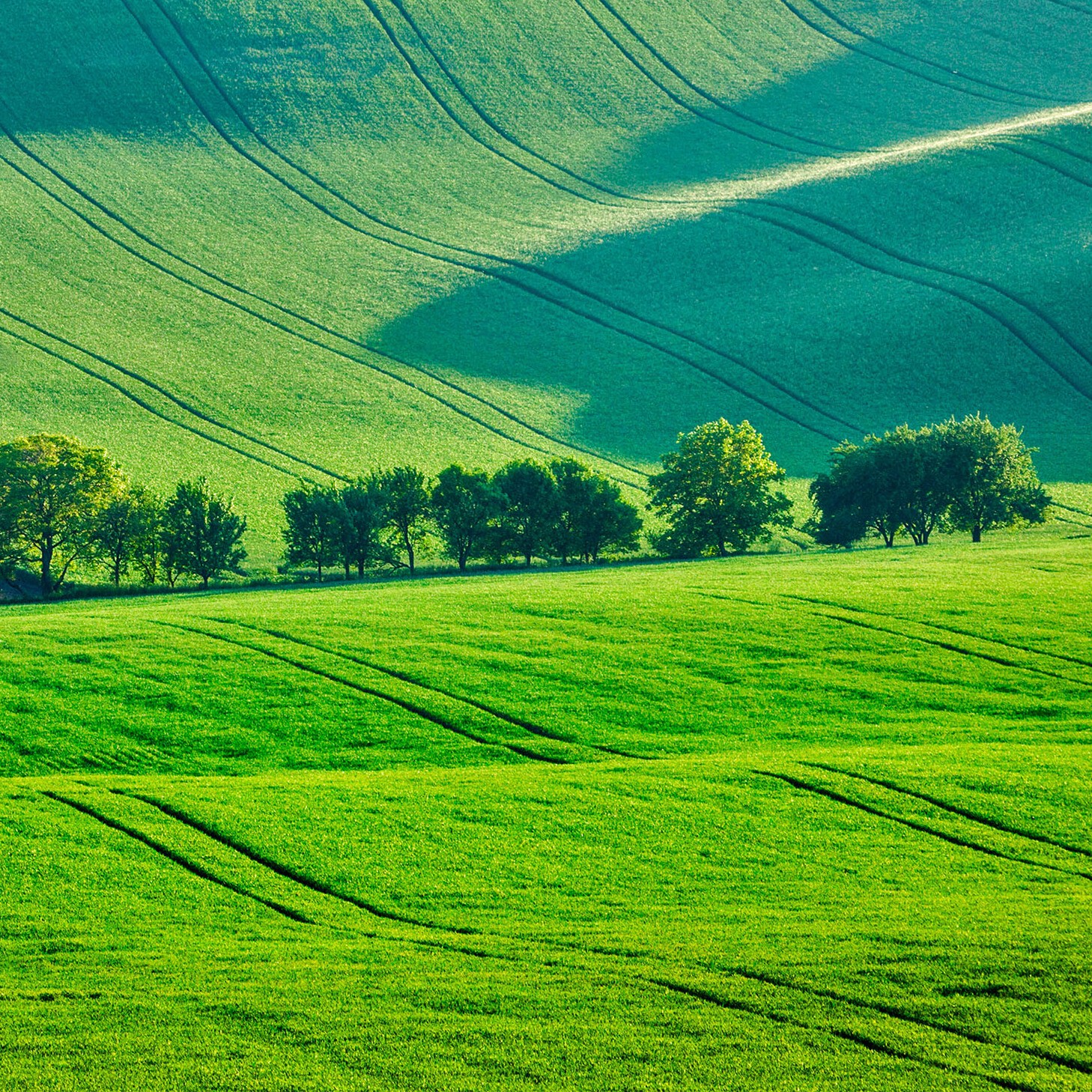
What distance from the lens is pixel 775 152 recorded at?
422 ft

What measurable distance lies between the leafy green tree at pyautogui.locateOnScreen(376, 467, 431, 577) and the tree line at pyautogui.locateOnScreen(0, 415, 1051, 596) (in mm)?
87

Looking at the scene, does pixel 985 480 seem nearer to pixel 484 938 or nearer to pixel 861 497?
pixel 861 497

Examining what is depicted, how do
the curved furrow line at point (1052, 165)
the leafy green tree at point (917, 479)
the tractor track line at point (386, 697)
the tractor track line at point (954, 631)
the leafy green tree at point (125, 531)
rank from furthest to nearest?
1. the curved furrow line at point (1052, 165)
2. the leafy green tree at point (917, 479)
3. the leafy green tree at point (125, 531)
4. the tractor track line at point (954, 631)
5. the tractor track line at point (386, 697)

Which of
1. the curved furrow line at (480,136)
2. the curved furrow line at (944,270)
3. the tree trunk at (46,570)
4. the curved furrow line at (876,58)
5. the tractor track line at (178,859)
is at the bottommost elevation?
the tractor track line at (178,859)

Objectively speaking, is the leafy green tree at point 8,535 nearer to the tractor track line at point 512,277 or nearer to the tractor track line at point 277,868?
the tractor track line at point 277,868

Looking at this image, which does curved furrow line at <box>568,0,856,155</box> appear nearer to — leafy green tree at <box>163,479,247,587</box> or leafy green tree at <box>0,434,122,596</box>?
leafy green tree at <box>163,479,247,587</box>

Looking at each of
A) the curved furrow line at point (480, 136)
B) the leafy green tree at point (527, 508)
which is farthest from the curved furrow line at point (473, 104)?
the leafy green tree at point (527, 508)

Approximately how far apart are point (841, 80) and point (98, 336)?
8966 cm

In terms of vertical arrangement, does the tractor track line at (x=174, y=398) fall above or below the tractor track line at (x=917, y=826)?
above

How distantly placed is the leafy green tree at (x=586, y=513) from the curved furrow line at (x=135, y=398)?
2186 cm

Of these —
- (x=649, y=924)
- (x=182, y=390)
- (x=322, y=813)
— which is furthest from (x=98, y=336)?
(x=649, y=924)

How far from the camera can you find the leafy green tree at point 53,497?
58.8 m

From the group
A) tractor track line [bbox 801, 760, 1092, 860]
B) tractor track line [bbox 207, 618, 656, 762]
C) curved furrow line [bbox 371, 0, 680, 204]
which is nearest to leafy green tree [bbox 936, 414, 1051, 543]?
tractor track line [bbox 207, 618, 656, 762]

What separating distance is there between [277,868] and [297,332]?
82.2 meters
